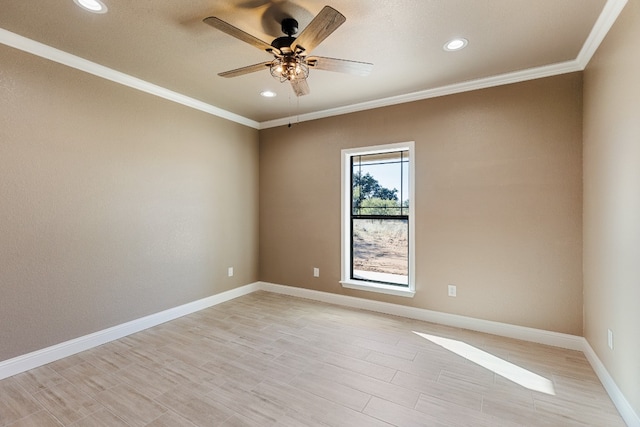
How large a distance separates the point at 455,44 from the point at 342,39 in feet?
3.19

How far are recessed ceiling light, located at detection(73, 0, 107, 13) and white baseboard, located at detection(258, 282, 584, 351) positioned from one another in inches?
149

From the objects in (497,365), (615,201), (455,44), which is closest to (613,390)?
(497,365)

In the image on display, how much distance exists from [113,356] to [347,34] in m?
3.51

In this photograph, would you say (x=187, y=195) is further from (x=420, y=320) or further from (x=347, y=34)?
(x=420, y=320)

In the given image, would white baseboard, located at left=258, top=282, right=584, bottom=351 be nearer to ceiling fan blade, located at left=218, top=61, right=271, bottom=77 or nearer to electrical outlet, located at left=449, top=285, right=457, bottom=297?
electrical outlet, located at left=449, top=285, right=457, bottom=297

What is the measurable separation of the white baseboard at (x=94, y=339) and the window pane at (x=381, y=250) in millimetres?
2106

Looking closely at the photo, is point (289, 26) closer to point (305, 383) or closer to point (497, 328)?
point (305, 383)

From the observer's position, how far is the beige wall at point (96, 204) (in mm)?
2451

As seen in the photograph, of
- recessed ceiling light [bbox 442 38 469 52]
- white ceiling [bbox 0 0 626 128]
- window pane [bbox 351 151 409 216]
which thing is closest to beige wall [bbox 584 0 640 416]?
white ceiling [bbox 0 0 626 128]

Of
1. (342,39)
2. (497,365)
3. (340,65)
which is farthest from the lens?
(497,365)

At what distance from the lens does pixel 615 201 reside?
208 cm

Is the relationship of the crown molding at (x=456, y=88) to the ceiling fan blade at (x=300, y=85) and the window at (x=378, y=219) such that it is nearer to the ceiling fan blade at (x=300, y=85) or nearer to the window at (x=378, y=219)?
the window at (x=378, y=219)

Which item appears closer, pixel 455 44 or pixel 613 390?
pixel 613 390

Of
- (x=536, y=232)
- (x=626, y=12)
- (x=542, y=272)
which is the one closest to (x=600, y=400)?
(x=542, y=272)
